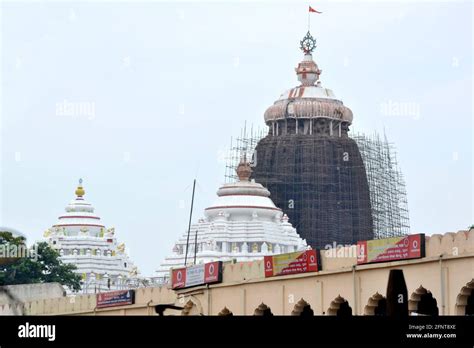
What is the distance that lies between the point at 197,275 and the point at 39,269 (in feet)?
165

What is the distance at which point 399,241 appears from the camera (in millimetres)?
35344

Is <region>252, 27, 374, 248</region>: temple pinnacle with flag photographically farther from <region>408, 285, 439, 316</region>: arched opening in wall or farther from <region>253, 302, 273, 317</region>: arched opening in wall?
<region>408, 285, 439, 316</region>: arched opening in wall

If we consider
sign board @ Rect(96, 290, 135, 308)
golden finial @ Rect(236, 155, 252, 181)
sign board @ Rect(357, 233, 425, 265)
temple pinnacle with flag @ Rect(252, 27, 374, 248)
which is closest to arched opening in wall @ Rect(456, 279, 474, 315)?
sign board @ Rect(357, 233, 425, 265)

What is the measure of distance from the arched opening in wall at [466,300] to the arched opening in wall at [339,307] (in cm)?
513

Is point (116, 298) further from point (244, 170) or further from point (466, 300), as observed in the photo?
point (244, 170)

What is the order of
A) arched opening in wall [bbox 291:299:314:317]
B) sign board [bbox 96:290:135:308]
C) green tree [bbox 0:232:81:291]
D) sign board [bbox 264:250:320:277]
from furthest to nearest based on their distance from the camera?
green tree [bbox 0:232:81:291] < sign board [bbox 96:290:135:308] < arched opening in wall [bbox 291:299:314:317] < sign board [bbox 264:250:320:277]

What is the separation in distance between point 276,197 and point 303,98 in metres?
7.55

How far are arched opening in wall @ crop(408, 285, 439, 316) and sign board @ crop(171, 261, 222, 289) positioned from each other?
33.1 ft

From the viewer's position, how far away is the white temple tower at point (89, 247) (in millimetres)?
102000

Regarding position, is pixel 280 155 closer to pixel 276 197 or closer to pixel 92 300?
pixel 276 197

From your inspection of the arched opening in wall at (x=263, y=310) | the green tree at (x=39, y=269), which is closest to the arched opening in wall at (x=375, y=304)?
the arched opening in wall at (x=263, y=310)

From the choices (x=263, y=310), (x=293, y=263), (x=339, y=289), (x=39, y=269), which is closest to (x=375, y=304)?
(x=339, y=289)

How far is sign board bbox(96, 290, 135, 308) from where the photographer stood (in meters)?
49.6

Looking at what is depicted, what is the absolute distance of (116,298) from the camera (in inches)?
1993
